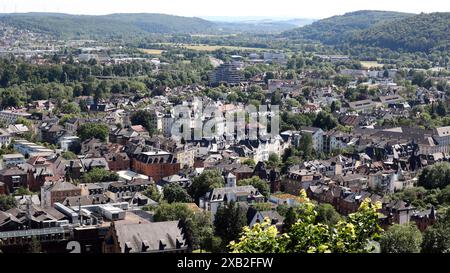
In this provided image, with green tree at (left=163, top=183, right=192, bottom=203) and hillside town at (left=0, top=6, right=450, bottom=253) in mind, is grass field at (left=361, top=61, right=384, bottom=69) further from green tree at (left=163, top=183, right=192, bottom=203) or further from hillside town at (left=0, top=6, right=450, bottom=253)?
green tree at (left=163, top=183, right=192, bottom=203)

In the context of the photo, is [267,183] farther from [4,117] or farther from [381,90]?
[381,90]

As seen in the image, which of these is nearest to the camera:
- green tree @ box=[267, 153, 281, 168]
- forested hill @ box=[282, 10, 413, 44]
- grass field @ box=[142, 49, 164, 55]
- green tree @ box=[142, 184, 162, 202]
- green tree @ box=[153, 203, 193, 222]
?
green tree @ box=[153, 203, 193, 222]

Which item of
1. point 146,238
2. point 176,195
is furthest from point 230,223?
point 176,195

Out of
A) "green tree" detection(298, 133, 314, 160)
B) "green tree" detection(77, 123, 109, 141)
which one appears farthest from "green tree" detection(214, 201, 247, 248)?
"green tree" detection(77, 123, 109, 141)

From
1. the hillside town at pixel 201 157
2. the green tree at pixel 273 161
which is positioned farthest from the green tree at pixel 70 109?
the green tree at pixel 273 161

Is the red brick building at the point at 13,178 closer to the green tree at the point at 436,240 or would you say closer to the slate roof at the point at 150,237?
the slate roof at the point at 150,237

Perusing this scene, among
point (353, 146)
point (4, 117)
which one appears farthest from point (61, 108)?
point (353, 146)
